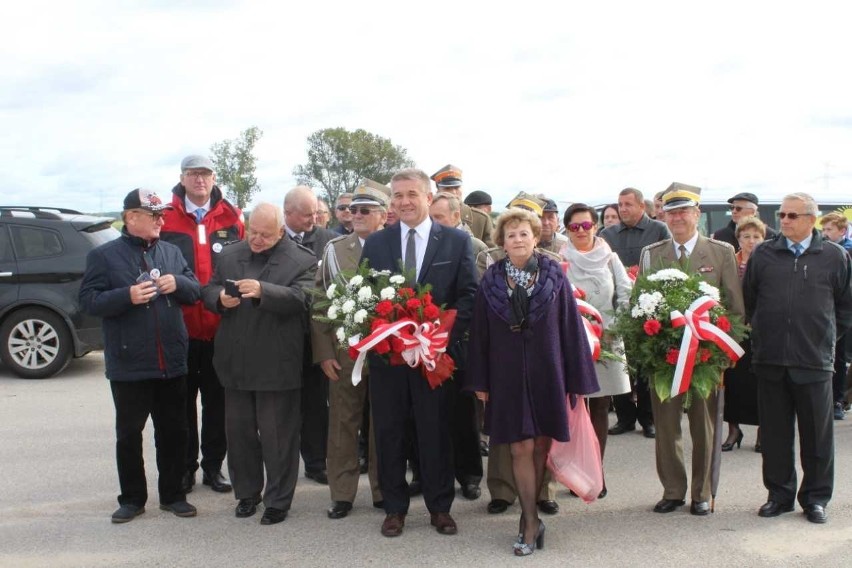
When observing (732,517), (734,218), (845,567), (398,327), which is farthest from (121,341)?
(734,218)

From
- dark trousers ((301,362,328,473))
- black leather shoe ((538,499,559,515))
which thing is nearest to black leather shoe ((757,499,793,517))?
black leather shoe ((538,499,559,515))

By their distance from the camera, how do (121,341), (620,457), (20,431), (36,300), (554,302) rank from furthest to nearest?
(36,300), (20,431), (620,457), (121,341), (554,302)

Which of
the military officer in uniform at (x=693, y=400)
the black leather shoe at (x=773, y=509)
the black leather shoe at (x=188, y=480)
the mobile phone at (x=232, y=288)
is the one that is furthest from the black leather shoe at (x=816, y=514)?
the black leather shoe at (x=188, y=480)

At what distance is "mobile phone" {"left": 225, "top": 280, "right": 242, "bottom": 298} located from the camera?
550 cm

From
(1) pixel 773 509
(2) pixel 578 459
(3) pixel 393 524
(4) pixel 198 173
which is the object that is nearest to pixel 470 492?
(3) pixel 393 524

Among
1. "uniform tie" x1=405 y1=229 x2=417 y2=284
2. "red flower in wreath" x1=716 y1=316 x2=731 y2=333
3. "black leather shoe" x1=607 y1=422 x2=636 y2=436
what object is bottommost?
"black leather shoe" x1=607 y1=422 x2=636 y2=436

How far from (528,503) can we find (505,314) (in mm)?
A: 1118

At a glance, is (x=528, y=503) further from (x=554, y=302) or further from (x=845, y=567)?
(x=845, y=567)

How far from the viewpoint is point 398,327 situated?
5.11 meters

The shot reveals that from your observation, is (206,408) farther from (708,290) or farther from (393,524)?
(708,290)

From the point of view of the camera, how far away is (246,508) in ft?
19.3

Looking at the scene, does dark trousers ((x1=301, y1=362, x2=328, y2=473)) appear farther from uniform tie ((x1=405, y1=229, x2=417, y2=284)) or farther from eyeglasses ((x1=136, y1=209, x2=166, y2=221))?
eyeglasses ((x1=136, y1=209, x2=166, y2=221))

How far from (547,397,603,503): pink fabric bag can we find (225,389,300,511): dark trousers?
1752mm

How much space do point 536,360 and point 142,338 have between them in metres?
2.54
